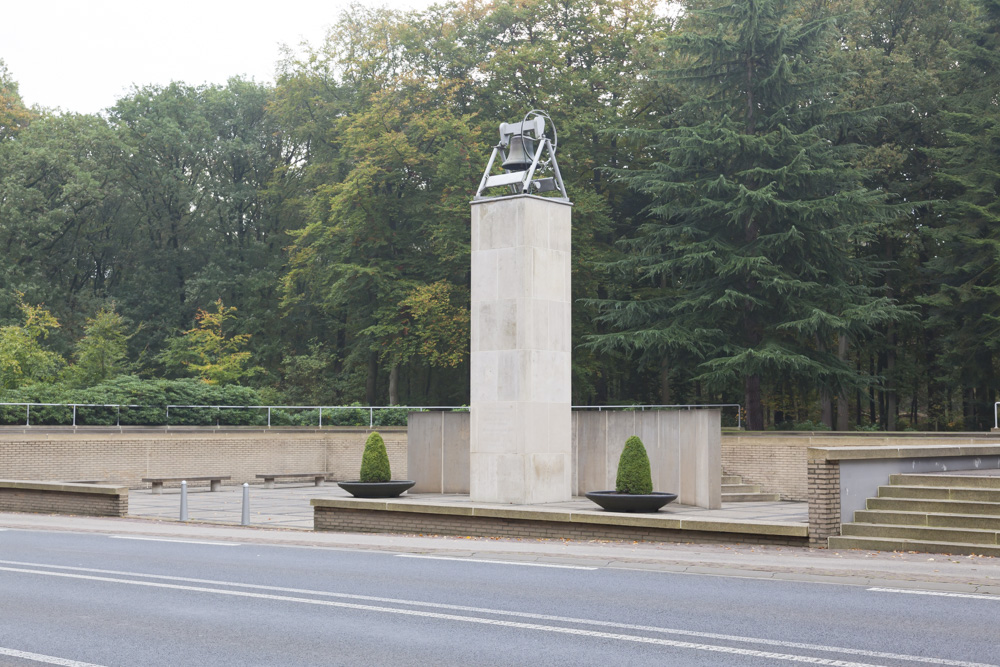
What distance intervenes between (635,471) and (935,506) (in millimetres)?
5554

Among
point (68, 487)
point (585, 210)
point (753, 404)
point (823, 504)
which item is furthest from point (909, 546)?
point (585, 210)

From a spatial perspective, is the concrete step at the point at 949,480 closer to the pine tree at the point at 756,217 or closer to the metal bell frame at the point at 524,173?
the metal bell frame at the point at 524,173

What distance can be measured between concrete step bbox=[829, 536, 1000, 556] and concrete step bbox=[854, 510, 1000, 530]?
62 centimetres

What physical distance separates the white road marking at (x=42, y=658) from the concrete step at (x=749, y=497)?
70.5 ft

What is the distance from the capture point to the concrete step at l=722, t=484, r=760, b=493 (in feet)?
93.0

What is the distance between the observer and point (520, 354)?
21.7 m

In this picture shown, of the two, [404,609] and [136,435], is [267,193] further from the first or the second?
[404,609]

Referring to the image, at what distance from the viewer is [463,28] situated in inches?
1993

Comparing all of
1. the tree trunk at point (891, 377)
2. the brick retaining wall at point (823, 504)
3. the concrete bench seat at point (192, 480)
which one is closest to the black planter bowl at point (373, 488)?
the brick retaining wall at point (823, 504)

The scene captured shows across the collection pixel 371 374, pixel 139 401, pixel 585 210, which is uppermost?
pixel 585 210

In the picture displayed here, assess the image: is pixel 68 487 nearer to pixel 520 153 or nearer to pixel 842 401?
pixel 520 153

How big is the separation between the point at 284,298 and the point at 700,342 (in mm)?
25756

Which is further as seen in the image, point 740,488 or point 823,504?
point 740,488

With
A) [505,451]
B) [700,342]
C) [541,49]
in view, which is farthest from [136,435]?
[541,49]
